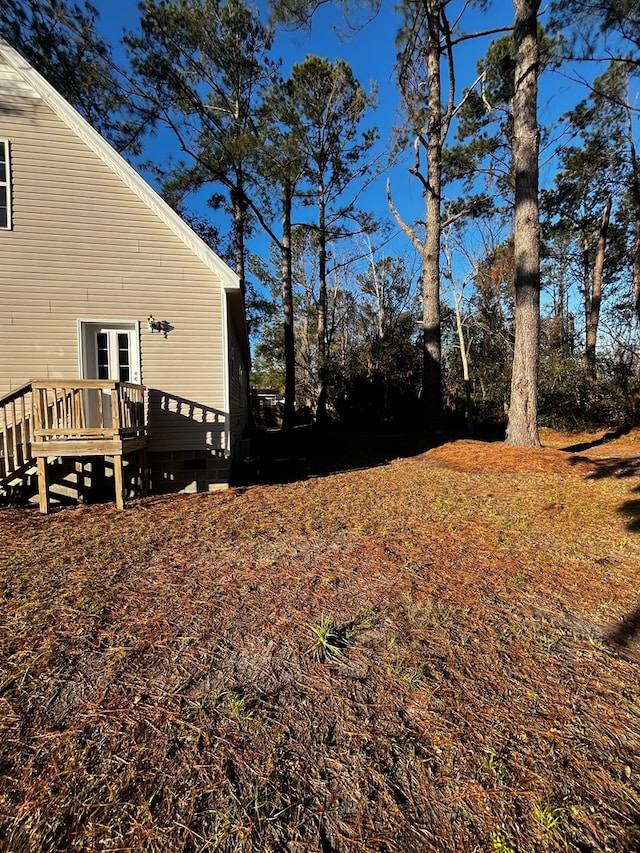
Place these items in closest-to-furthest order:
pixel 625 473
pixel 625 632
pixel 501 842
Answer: pixel 501 842 < pixel 625 632 < pixel 625 473

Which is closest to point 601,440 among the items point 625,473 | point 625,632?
point 625,473

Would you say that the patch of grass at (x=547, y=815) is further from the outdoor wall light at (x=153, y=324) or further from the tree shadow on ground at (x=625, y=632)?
the outdoor wall light at (x=153, y=324)

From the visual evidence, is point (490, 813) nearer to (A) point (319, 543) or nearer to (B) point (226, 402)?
(A) point (319, 543)

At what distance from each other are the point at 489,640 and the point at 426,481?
15.2 ft

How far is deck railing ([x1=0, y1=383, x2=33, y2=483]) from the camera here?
209 inches

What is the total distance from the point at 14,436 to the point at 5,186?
12.9 ft

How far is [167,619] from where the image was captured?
2.71 m

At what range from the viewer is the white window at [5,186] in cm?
594

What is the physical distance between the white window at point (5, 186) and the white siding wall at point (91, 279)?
88 mm

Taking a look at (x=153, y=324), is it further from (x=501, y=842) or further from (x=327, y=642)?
(x=501, y=842)

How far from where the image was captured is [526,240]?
28.6ft

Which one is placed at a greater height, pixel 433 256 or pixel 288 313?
pixel 433 256

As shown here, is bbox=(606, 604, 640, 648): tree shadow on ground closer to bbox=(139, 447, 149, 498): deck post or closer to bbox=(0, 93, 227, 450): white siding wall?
bbox=(0, 93, 227, 450): white siding wall

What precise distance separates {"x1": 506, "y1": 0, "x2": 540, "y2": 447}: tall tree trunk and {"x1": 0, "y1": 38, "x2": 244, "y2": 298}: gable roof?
6.41 metres
